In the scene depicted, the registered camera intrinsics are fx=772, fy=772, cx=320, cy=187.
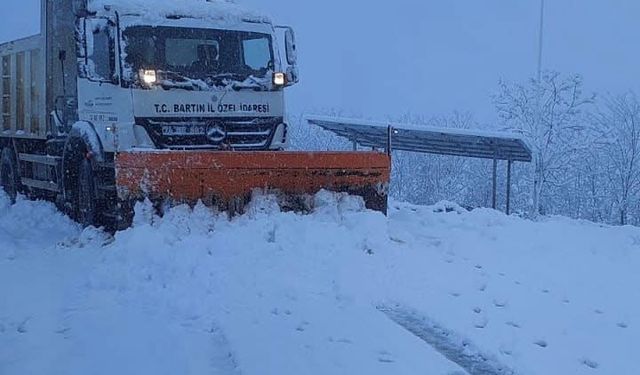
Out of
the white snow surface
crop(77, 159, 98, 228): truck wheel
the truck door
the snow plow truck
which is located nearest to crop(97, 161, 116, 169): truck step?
the snow plow truck

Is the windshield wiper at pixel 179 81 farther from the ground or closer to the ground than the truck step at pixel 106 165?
farther from the ground

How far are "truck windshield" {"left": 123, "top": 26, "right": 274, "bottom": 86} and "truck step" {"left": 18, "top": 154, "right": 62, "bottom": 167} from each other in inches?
101

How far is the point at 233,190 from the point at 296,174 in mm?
773

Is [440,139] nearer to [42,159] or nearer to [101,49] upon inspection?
[42,159]

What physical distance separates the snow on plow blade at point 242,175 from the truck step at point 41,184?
338 cm

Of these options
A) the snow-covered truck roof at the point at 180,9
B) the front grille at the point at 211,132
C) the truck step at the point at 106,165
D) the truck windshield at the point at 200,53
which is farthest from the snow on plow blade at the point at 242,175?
the snow-covered truck roof at the point at 180,9

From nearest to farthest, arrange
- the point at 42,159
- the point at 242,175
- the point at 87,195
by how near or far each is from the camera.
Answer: the point at 242,175 < the point at 87,195 < the point at 42,159

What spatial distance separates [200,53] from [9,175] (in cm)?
634

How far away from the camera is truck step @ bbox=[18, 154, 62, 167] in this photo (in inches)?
448

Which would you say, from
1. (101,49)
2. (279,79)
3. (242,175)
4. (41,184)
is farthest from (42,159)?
(242,175)

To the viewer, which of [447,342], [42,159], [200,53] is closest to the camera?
[447,342]

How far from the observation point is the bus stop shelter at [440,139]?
651 inches

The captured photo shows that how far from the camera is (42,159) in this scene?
39.8 ft

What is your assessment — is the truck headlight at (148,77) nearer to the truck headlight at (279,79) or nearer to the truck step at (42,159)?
the truck headlight at (279,79)
